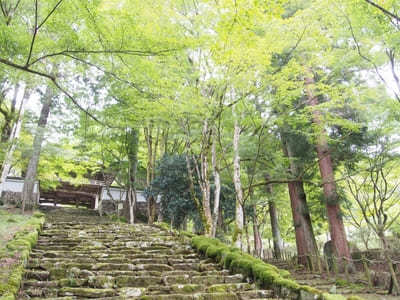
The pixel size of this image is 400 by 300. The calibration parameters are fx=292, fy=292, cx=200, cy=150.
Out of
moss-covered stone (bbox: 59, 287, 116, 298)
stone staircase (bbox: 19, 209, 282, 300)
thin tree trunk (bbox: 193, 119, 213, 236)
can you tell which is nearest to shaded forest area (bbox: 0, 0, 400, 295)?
thin tree trunk (bbox: 193, 119, 213, 236)

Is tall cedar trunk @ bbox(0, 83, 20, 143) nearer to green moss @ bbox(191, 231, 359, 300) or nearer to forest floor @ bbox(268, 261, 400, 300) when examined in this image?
green moss @ bbox(191, 231, 359, 300)

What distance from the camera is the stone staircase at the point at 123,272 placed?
4066 mm

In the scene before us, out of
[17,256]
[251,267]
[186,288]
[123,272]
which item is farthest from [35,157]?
[251,267]

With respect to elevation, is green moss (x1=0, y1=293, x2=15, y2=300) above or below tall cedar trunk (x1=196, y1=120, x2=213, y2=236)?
below

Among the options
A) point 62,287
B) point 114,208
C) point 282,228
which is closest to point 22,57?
point 62,287

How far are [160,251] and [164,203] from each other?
4082mm

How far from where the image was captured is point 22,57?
14.8 feet

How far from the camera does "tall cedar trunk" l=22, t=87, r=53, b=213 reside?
39.3ft

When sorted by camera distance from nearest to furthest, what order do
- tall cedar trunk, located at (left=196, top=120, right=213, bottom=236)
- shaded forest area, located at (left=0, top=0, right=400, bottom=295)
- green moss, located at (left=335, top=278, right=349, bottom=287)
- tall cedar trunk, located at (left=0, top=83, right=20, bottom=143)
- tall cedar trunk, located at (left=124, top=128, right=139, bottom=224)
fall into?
shaded forest area, located at (left=0, top=0, right=400, bottom=295) < tall cedar trunk, located at (left=196, top=120, right=213, bottom=236) < green moss, located at (left=335, top=278, right=349, bottom=287) < tall cedar trunk, located at (left=0, top=83, right=20, bottom=143) < tall cedar trunk, located at (left=124, top=128, right=139, bottom=224)

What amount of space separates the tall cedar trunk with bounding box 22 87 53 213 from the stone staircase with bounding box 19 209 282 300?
18.5 feet

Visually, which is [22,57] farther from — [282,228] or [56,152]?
[282,228]

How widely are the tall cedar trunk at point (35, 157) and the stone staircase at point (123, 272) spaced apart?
5.63 metres

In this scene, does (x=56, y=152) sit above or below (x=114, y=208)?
above

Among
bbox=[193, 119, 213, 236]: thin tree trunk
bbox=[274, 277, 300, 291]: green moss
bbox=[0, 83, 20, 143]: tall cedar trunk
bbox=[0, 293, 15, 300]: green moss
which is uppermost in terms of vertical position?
bbox=[0, 83, 20, 143]: tall cedar trunk
